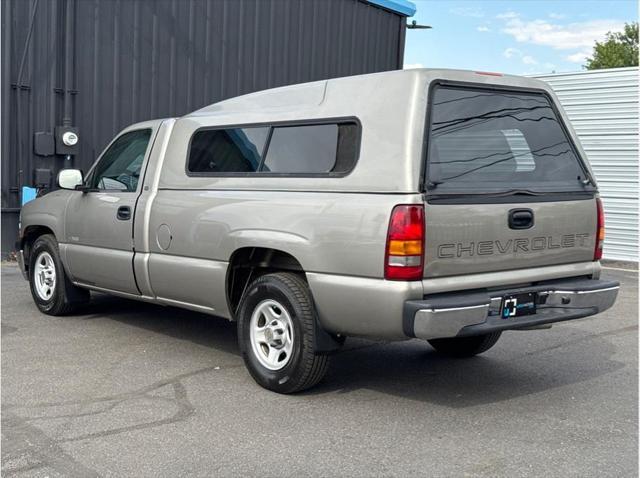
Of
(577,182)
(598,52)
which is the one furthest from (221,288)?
(598,52)

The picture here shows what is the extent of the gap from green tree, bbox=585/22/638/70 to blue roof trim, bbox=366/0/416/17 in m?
38.0

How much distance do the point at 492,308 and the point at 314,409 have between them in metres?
1.27

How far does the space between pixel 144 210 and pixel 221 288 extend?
114 centimetres

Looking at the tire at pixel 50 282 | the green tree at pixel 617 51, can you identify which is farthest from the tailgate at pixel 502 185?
the green tree at pixel 617 51

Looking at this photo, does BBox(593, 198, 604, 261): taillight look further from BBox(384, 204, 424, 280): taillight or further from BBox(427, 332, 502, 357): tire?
BBox(384, 204, 424, 280): taillight

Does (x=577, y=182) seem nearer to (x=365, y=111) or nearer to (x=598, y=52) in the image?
(x=365, y=111)

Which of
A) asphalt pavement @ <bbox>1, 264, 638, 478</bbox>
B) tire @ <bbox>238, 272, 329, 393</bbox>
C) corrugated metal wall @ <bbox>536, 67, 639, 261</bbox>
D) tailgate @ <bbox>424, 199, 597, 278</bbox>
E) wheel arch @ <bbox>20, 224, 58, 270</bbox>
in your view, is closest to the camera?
asphalt pavement @ <bbox>1, 264, 638, 478</bbox>

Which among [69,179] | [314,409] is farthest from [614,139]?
[314,409]

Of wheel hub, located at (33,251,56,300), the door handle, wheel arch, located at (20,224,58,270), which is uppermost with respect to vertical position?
the door handle

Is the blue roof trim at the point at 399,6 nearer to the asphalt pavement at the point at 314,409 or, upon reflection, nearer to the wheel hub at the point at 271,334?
the asphalt pavement at the point at 314,409

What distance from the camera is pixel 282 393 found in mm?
5062

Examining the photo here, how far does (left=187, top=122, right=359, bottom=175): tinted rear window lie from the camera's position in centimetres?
488

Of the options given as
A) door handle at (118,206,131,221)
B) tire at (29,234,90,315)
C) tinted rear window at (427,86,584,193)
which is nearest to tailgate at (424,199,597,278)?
tinted rear window at (427,86,584,193)

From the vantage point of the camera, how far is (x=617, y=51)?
179ft
